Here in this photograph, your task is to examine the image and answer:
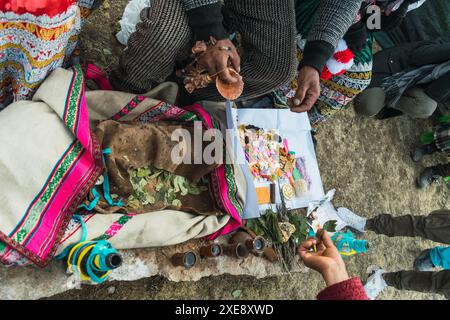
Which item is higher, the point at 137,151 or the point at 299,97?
the point at 299,97

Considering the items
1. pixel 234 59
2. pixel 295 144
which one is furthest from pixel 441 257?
pixel 234 59

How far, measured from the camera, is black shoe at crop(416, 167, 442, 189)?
151 inches

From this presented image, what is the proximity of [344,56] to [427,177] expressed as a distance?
241cm

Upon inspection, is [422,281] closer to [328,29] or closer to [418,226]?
[418,226]

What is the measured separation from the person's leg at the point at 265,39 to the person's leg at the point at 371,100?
57.4 inches

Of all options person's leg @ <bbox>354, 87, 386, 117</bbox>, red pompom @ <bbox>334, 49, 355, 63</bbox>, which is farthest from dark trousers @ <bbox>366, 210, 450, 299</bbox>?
red pompom @ <bbox>334, 49, 355, 63</bbox>

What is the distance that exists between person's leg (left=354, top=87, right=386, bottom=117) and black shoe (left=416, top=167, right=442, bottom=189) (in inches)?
47.5

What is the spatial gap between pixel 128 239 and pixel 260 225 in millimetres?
865

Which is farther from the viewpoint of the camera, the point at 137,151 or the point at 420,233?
the point at 420,233

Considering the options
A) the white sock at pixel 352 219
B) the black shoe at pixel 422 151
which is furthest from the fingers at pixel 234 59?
the black shoe at pixel 422 151

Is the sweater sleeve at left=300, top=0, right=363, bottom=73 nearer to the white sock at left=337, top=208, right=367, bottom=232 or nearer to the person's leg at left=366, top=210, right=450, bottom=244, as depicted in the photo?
the white sock at left=337, top=208, right=367, bottom=232

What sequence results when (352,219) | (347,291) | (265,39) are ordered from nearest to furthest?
(347,291) → (265,39) → (352,219)

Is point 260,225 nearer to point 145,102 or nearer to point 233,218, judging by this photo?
point 233,218

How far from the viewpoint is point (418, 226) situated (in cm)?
299
